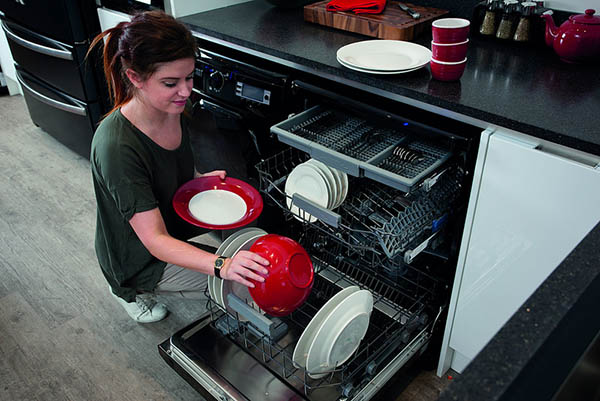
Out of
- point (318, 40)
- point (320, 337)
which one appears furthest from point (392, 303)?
point (318, 40)

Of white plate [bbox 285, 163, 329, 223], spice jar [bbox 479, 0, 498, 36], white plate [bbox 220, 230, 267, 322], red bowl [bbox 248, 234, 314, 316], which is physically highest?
spice jar [bbox 479, 0, 498, 36]

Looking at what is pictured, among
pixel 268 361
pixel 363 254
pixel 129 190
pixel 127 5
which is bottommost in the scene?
pixel 268 361

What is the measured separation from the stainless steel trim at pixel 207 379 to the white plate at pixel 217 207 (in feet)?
1.30

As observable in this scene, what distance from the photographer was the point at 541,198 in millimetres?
1245

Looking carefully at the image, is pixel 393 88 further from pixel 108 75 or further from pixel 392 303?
pixel 108 75

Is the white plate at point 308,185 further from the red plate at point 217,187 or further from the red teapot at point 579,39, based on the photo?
the red teapot at point 579,39

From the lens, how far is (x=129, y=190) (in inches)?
55.4

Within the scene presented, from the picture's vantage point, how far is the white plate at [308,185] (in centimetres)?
152

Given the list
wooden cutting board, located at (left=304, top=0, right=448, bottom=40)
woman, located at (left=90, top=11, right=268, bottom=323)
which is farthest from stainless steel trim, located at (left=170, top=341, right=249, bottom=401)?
wooden cutting board, located at (left=304, top=0, right=448, bottom=40)

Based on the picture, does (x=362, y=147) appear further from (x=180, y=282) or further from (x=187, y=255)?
(x=180, y=282)

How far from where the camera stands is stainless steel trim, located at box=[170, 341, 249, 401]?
4.78ft

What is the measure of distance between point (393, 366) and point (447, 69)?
810 millimetres

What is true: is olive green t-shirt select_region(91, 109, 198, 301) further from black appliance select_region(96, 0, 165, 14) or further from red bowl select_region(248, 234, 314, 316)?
black appliance select_region(96, 0, 165, 14)

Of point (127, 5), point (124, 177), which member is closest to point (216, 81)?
point (124, 177)
